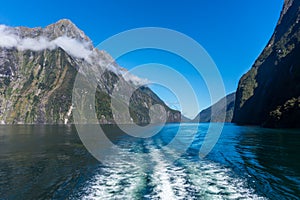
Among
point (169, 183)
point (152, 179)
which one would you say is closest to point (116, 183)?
point (152, 179)

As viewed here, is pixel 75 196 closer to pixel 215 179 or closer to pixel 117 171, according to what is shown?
pixel 117 171

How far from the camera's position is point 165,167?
27625 millimetres

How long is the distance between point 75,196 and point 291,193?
15.8 meters

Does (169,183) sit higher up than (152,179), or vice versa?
(152,179)

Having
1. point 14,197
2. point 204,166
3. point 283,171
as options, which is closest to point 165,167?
point 204,166

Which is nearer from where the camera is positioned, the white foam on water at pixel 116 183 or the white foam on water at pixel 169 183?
the white foam on water at pixel 169 183

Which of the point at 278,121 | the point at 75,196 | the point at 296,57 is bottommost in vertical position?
the point at 75,196

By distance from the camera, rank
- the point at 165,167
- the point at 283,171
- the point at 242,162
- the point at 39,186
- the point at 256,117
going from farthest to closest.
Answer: the point at 256,117 → the point at 242,162 → the point at 165,167 → the point at 283,171 → the point at 39,186

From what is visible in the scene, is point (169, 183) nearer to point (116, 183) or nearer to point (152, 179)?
point (152, 179)

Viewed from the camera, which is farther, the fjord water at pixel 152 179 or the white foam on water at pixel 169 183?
the fjord water at pixel 152 179

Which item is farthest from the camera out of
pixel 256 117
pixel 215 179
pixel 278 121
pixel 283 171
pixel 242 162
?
pixel 256 117

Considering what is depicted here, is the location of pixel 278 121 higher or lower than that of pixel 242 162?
higher

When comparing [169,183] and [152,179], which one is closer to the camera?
[169,183]

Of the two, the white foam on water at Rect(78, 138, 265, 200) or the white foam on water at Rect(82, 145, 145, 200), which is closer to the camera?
the white foam on water at Rect(78, 138, 265, 200)
